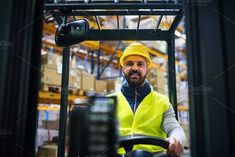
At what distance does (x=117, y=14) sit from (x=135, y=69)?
17.7 inches

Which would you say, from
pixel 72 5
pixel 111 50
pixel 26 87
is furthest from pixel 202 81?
pixel 111 50

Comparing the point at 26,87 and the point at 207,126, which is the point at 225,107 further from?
the point at 26,87

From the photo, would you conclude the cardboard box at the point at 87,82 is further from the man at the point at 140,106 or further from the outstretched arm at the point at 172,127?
the outstretched arm at the point at 172,127

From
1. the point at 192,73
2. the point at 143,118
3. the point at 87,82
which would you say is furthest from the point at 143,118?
the point at 87,82

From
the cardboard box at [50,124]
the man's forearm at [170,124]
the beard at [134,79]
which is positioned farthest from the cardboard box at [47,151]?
the man's forearm at [170,124]

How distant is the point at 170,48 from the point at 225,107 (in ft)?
3.83

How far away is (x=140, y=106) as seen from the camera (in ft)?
A: 5.65

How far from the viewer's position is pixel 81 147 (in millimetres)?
651

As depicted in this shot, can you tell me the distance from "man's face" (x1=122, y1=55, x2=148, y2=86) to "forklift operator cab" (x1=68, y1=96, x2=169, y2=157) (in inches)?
45.1

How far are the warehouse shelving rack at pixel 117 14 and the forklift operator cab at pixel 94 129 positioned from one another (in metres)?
0.60

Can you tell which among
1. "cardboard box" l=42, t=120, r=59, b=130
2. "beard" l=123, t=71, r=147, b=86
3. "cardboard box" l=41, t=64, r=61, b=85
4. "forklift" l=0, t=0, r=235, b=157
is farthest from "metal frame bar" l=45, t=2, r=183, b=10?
"cardboard box" l=42, t=120, r=59, b=130

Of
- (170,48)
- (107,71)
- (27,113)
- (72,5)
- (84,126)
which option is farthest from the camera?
(107,71)

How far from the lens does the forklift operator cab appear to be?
649mm

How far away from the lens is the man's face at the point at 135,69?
1816 millimetres
